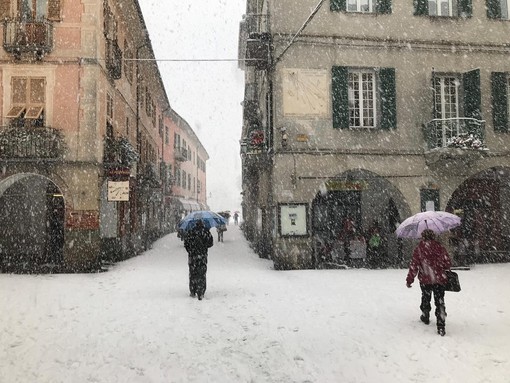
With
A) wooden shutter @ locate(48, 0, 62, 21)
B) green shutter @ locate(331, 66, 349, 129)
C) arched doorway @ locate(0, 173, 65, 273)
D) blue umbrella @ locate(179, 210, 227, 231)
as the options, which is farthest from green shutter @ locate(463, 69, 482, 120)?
arched doorway @ locate(0, 173, 65, 273)

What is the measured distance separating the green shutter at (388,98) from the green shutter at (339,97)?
1.24 m

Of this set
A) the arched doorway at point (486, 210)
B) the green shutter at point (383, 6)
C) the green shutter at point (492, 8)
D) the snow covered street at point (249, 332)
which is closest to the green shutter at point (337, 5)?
the green shutter at point (383, 6)

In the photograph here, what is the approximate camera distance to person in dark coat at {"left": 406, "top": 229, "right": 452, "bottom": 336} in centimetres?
696

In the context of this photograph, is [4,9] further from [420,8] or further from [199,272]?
[420,8]

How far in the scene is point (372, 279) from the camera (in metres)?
12.7

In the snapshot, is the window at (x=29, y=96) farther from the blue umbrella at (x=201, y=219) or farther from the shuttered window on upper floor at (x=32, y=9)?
the blue umbrella at (x=201, y=219)

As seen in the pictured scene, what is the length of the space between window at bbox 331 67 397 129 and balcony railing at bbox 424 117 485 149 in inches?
49.1

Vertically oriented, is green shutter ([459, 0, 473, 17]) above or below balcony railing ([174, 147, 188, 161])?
above

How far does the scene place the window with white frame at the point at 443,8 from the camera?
16.0 m

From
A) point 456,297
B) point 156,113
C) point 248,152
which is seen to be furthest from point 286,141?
point 156,113

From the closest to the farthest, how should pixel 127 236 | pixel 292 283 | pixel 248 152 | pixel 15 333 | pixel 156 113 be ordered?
pixel 15 333 < pixel 292 283 < pixel 248 152 < pixel 127 236 < pixel 156 113

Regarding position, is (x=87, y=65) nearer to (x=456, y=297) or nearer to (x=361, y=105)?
(x=361, y=105)

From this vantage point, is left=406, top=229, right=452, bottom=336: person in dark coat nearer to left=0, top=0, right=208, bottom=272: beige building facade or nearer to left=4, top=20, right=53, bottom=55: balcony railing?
left=0, top=0, right=208, bottom=272: beige building facade

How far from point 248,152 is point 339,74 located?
13.5ft
